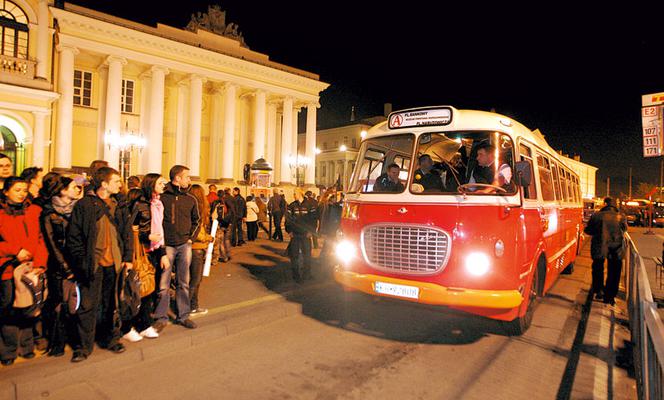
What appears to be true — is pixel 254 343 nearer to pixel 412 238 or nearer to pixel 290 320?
pixel 290 320

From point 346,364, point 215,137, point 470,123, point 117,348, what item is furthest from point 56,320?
point 215,137

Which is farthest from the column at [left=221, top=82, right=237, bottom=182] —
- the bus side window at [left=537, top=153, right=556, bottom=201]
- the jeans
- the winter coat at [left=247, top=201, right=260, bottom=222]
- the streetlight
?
the bus side window at [left=537, top=153, right=556, bottom=201]

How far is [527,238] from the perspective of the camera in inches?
200

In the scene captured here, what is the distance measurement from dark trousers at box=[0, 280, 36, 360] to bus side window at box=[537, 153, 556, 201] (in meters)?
6.77

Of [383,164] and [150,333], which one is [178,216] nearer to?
[150,333]

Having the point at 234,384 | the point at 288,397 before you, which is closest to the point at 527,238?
the point at 288,397

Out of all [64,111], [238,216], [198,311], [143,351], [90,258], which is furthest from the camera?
[64,111]

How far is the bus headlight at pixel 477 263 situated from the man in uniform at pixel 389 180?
1470 mm

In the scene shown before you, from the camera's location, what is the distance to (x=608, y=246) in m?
7.71

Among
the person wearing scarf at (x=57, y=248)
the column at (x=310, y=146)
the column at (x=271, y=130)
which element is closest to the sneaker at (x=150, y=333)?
the person wearing scarf at (x=57, y=248)

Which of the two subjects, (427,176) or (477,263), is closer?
(477,263)

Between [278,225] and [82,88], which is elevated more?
[82,88]

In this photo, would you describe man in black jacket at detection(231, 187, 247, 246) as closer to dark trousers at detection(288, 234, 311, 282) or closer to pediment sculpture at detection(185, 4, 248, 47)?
dark trousers at detection(288, 234, 311, 282)

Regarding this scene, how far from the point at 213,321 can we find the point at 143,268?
1.31 meters
